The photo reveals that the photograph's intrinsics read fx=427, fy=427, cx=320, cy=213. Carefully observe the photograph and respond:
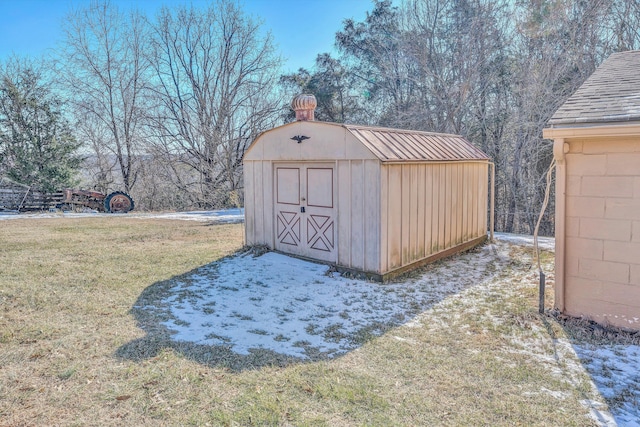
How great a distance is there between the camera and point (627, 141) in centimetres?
400

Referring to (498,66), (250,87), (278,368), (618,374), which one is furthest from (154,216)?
(618,374)

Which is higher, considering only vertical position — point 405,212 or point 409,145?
point 409,145

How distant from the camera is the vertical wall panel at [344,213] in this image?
6176mm

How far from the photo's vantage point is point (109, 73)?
61.1 feet

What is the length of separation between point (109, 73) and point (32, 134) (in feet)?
14.1

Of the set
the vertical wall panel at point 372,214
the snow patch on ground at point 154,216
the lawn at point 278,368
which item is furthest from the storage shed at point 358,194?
the snow patch on ground at point 154,216

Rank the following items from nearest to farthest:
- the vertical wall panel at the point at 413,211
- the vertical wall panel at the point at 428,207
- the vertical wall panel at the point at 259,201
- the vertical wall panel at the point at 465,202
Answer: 1. the vertical wall panel at the point at 413,211
2. the vertical wall panel at the point at 428,207
3. the vertical wall panel at the point at 259,201
4. the vertical wall panel at the point at 465,202

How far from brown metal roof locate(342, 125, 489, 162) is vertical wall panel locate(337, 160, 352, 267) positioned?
474 millimetres

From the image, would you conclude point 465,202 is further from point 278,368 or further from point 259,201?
point 278,368

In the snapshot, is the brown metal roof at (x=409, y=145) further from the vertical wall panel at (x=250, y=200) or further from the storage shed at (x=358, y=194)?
the vertical wall panel at (x=250, y=200)

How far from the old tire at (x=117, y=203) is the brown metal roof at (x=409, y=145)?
11508 mm

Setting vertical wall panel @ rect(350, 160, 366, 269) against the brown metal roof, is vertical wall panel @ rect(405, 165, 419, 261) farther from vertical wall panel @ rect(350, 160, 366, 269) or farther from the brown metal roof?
vertical wall panel @ rect(350, 160, 366, 269)

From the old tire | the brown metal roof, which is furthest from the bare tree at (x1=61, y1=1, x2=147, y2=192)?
the brown metal roof

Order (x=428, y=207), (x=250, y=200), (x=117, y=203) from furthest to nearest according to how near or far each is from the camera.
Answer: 1. (x=117, y=203)
2. (x=250, y=200)
3. (x=428, y=207)
